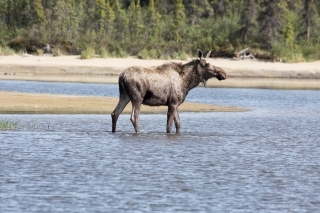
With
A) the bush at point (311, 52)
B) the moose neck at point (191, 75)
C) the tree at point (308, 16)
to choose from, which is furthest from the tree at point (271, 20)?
the moose neck at point (191, 75)

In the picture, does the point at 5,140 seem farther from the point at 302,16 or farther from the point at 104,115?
the point at 302,16

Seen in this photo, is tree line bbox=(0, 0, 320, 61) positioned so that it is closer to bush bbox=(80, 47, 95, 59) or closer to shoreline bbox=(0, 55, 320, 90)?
bush bbox=(80, 47, 95, 59)

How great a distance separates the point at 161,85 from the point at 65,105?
7876 mm

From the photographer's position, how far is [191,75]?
2045 cm

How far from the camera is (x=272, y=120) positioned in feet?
83.5

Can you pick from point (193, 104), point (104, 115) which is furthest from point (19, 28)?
point (104, 115)

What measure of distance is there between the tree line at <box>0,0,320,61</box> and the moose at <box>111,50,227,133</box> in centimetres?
2956

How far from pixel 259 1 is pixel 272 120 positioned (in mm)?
29989

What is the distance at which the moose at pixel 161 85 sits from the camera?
1930 cm

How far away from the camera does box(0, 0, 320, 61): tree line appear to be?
51.6 meters

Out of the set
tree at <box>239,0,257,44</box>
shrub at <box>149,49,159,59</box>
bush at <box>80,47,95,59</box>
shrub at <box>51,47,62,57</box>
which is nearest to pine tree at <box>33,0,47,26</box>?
shrub at <box>51,47,62,57</box>

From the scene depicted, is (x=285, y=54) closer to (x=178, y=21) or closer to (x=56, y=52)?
(x=178, y=21)

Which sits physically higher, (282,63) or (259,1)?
(259,1)

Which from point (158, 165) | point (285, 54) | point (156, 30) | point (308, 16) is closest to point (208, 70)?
point (158, 165)
